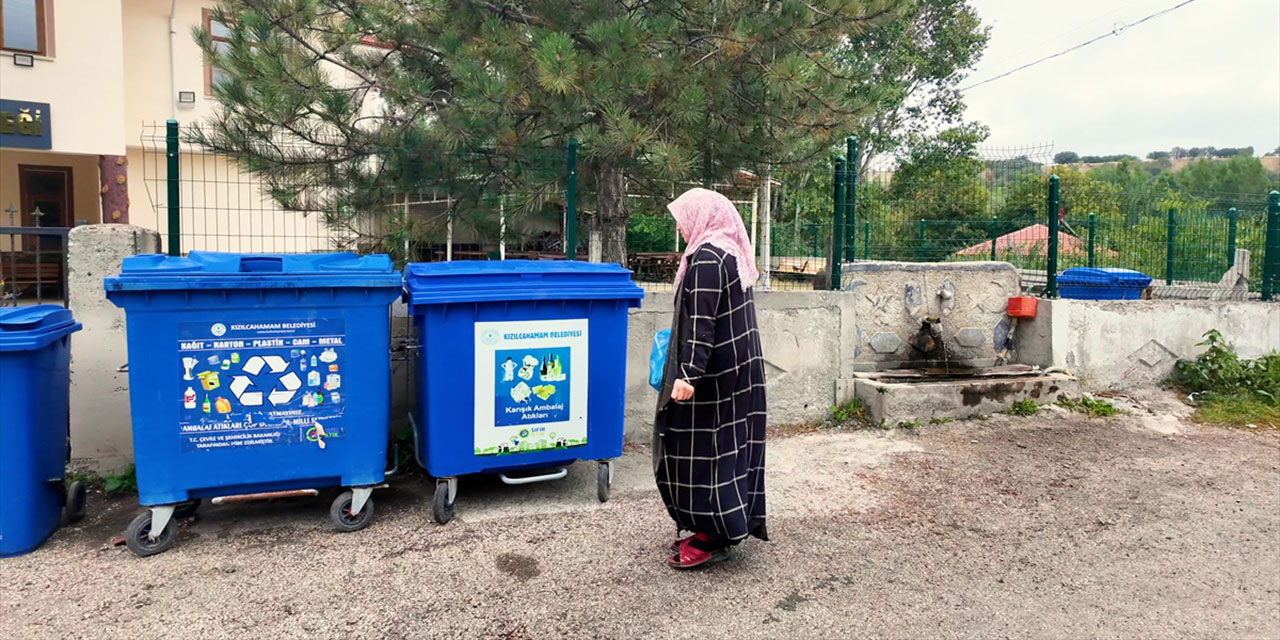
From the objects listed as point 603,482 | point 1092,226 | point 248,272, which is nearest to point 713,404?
point 603,482

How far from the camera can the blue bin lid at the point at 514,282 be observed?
3945 millimetres

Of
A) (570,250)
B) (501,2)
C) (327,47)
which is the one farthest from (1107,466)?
(327,47)

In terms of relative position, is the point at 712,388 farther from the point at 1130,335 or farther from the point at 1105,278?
the point at 1105,278

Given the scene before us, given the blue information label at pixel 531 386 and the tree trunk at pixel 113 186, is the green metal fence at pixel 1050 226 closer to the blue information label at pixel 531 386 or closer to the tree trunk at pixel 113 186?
the blue information label at pixel 531 386

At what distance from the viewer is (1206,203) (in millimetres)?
8617

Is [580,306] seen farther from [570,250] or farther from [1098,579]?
[1098,579]

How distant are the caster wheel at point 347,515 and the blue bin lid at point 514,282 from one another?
1005 mm

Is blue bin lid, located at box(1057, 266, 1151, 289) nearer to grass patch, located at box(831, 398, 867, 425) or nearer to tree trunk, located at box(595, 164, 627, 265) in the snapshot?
grass patch, located at box(831, 398, 867, 425)

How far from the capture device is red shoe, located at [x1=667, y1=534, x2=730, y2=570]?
3543 mm

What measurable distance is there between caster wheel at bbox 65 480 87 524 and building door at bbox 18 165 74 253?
46.3 ft

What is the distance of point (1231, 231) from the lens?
8.76 meters

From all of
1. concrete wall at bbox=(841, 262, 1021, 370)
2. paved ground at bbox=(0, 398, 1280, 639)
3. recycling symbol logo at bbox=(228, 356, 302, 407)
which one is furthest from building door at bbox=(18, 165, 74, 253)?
concrete wall at bbox=(841, 262, 1021, 370)

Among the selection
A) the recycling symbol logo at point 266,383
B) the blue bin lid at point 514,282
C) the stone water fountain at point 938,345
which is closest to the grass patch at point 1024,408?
the stone water fountain at point 938,345

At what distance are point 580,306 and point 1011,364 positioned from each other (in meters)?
4.71
